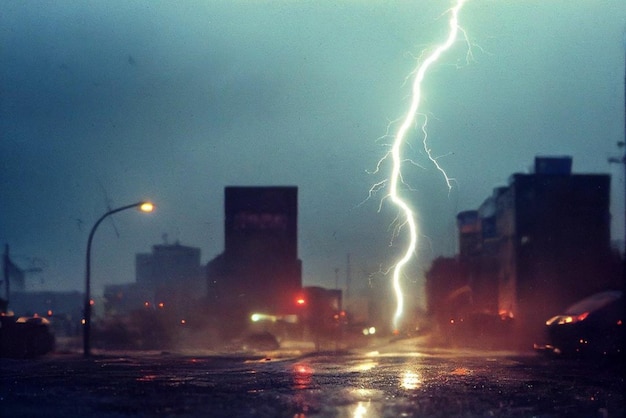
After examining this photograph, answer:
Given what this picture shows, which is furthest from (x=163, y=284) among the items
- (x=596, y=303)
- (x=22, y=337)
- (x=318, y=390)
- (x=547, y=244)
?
(x=318, y=390)

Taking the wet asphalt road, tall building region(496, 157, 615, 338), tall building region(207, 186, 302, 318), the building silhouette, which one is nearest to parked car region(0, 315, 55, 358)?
the wet asphalt road

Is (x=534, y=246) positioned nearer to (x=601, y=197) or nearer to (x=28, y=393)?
(x=601, y=197)

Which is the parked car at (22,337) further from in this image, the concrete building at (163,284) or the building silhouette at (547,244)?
the building silhouette at (547,244)

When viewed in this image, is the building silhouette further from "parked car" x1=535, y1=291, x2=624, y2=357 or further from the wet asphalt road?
the wet asphalt road

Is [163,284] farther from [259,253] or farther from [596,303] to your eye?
[596,303]

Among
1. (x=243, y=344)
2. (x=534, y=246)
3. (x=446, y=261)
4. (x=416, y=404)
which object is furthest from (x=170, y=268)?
(x=416, y=404)
